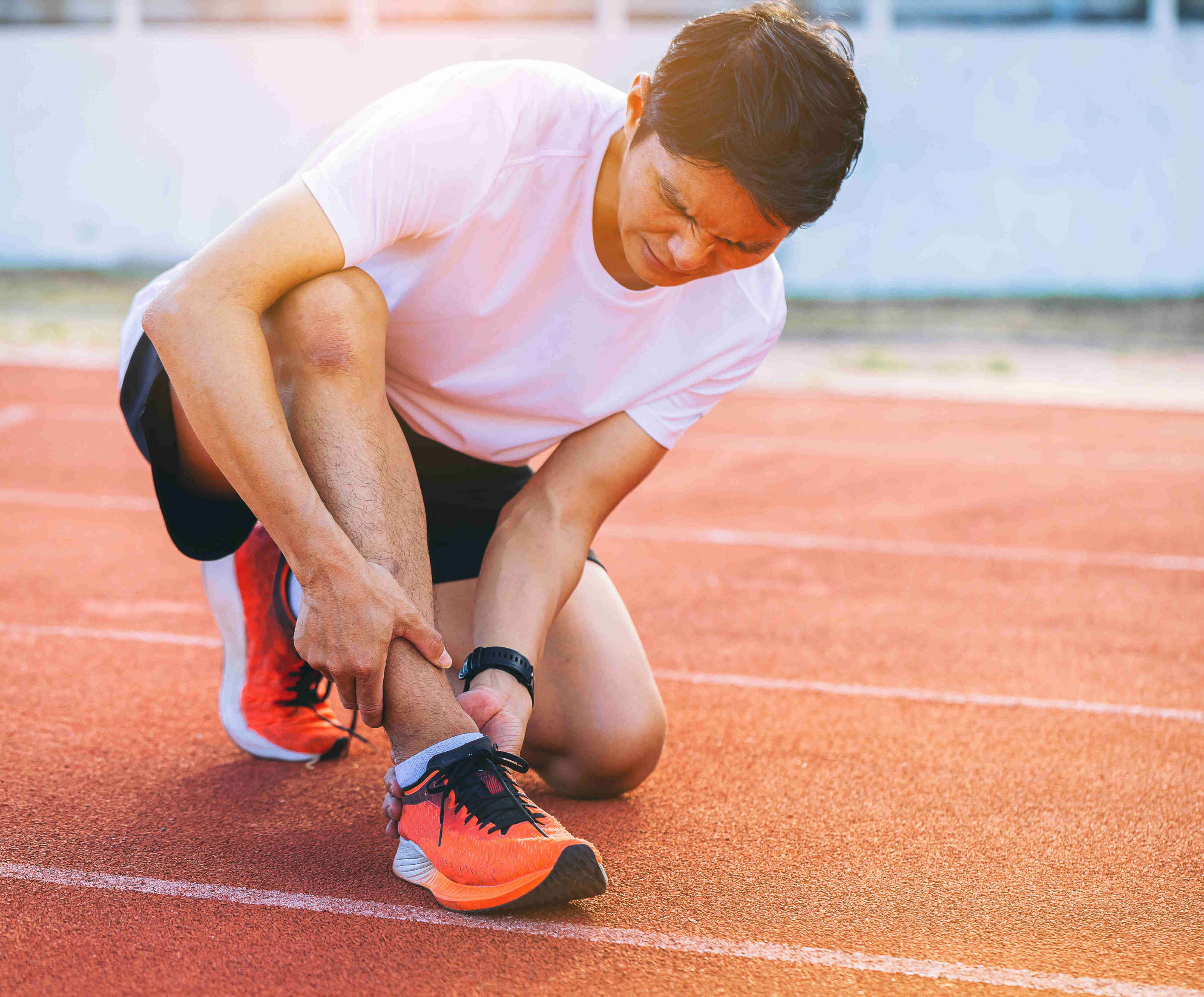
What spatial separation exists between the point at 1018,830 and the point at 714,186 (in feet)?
4.22

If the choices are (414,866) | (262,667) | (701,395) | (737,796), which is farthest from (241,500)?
(737,796)

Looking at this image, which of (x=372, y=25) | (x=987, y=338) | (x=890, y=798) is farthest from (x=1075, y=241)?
(x=890, y=798)

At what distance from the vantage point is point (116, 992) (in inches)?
61.1

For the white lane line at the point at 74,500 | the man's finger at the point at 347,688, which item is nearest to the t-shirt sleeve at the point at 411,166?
the man's finger at the point at 347,688

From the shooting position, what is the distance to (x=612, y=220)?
2.08 metres

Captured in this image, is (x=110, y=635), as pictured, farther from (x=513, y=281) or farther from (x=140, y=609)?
(x=513, y=281)

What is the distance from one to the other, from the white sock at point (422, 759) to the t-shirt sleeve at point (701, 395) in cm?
73

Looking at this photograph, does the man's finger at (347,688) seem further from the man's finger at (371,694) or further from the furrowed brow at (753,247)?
the furrowed brow at (753,247)

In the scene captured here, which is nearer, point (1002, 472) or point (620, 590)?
point (620, 590)

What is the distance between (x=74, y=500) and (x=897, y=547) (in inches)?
126

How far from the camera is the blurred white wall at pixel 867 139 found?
42.1 feet

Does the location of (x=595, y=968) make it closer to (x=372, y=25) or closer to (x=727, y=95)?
(x=727, y=95)

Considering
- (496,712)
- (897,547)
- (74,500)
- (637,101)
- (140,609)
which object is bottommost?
(74,500)

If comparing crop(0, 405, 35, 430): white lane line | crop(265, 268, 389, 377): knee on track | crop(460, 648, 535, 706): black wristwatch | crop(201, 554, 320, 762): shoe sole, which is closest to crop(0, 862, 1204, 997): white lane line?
crop(460, 648, 535, 706): black wristwatch
